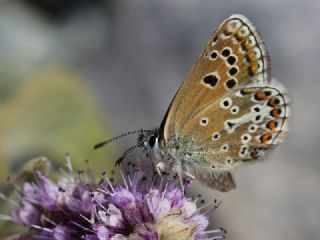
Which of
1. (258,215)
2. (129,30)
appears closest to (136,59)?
(129,30)

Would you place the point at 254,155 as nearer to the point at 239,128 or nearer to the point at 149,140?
the point at 239,128

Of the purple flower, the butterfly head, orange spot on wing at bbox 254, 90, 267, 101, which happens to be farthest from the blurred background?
orange spot on wing at bbox 254, 90, 267, 101

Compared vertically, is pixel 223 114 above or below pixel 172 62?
below

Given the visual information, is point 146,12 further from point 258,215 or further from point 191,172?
point 191,172

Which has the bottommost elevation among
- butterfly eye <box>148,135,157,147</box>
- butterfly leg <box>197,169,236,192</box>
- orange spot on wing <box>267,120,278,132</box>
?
butterfly leg <box>197,169,236,192</box>

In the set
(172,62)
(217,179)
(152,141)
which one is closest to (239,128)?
(217,179)

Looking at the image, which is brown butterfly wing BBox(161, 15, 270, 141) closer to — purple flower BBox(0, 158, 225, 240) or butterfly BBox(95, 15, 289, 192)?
butterfly BBox(95, 15, 289, 192)
